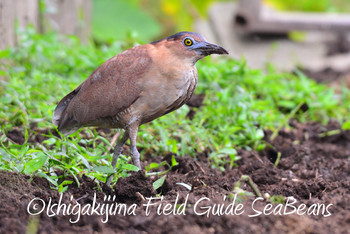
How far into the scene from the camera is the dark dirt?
2955mm

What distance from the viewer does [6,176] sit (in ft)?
11.5

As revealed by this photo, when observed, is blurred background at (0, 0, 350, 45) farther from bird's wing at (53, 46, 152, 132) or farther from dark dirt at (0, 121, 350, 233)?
bird's wing at (53, 46, 152, 132)

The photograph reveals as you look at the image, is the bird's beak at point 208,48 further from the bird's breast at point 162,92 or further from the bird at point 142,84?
the bird's breast at point 162,92

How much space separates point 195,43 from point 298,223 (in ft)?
5.08

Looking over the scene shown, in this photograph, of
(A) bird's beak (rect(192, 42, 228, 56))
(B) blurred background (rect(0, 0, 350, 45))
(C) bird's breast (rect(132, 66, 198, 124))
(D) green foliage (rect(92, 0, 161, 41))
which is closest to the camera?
(C) bird's breast (rect(132, 66, 198, 124))

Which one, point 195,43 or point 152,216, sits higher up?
point 195,43

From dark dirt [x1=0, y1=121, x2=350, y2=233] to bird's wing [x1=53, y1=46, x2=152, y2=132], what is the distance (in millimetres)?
487

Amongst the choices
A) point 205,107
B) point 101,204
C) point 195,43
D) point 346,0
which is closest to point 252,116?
point 205,107

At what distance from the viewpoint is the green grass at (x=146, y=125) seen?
3.94 metres

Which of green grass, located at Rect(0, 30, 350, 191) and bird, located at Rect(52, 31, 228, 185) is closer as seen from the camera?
bird, located at Rect(52, 31, 228, 185)

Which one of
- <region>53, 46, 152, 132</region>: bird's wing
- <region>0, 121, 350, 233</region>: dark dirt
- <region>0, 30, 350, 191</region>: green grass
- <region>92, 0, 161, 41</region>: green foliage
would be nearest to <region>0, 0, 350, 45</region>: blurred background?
<region>92, 0, 161, 41</region>: green foliage

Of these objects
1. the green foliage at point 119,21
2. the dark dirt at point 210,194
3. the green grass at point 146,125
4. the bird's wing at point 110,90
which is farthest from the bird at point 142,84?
the green foliage at point 119,21

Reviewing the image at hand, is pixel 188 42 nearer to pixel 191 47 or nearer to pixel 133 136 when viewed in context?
pixel 191 47

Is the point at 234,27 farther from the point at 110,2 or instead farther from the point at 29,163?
the point at 29,163
